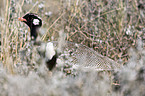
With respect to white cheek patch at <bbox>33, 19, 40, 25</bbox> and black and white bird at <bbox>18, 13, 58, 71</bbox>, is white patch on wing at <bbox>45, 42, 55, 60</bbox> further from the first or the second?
white cheek patch at <bbox>33, 19, 40, 25</bbox>

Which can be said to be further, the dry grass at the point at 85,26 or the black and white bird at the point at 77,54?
the dry grass at the point at 85,26

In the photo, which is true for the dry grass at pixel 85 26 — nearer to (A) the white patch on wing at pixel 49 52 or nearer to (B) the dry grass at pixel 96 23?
(B) the dry grass at pixel 96 23

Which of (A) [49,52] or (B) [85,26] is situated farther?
(B) [85,26]

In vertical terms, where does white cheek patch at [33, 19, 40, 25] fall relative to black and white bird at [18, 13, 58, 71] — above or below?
above

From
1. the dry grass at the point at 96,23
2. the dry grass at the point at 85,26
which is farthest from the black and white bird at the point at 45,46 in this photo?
the dry grass at the point at 96,23

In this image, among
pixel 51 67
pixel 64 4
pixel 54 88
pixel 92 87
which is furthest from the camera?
pixel 64 4

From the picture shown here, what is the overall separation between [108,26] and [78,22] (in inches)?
23.0

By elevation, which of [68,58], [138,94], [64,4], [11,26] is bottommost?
[138,94]

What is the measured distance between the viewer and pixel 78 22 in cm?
449

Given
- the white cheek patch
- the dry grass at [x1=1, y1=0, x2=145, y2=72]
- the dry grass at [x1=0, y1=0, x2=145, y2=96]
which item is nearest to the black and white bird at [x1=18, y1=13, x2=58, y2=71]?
the white cheek patch

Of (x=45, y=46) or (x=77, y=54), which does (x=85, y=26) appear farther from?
(x=45, y=46)

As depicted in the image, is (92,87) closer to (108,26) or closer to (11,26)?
(11,26)

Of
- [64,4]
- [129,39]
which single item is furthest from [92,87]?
[64,4]

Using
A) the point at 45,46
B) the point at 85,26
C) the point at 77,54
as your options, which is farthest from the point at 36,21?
the point at 85,26
